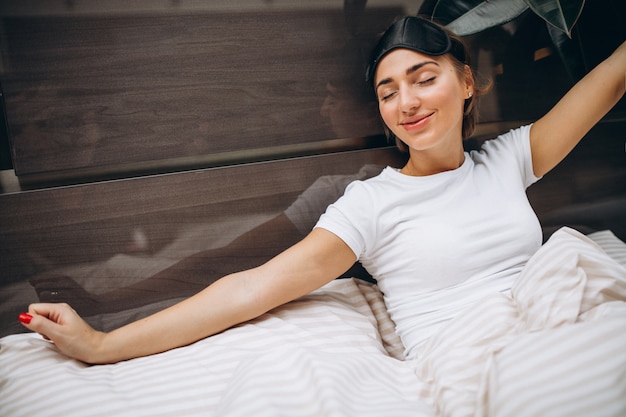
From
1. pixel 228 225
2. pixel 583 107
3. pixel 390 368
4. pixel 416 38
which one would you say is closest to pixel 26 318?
pixel 228 225

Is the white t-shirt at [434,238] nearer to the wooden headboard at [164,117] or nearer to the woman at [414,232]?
the woman at [414,232]

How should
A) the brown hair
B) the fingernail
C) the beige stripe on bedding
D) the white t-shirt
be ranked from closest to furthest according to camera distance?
the beige stripe on bedding < the fingernail < the white t-shirt < the brown hair

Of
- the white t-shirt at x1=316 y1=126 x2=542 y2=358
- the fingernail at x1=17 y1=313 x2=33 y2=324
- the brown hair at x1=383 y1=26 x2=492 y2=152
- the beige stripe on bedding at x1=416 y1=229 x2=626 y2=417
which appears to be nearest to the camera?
the beige stripe on bedding at x1=416 y1=229 x2=626 y2=417

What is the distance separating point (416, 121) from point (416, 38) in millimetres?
208

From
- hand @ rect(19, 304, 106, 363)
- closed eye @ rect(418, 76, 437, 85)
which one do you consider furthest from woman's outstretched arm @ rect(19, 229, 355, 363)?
closed eye @ rect(418, 76, 437, 85)

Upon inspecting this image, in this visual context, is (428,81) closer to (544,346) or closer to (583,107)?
(583,107)

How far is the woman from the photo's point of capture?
909mm

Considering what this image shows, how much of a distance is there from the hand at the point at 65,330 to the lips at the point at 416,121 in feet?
2.88

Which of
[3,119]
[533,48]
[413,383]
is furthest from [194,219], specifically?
[533,48]

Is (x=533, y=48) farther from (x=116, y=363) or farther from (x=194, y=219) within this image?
(x=116, y=363)

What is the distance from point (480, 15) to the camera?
3.86 feet

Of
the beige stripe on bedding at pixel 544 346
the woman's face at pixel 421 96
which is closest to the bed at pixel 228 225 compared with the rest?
the beige stripe on bedding at pixel 544 346

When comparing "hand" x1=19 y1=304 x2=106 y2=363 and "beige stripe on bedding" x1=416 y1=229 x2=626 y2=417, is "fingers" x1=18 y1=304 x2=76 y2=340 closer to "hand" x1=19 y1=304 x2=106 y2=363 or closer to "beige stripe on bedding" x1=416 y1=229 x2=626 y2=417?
"hand" x1=19 y1=304 x2=106 y2=363

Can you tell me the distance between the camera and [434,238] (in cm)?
98
